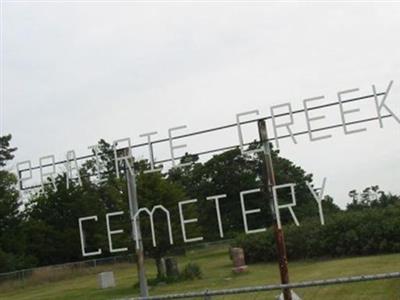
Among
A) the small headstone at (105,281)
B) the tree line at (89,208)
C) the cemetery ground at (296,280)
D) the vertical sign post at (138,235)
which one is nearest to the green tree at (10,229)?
the tree line at (89,208)

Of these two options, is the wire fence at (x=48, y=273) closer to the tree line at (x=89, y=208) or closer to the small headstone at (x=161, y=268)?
the tree line at (x=89, y=208)

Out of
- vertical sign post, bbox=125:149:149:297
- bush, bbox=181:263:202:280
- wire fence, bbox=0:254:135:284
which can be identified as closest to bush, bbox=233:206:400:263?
bush, bbox=181:263:202:280

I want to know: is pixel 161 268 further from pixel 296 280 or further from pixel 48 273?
pixel 48 273

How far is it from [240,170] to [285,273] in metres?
38.3

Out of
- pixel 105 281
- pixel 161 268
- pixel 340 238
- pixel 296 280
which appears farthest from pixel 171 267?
pixel 340 238

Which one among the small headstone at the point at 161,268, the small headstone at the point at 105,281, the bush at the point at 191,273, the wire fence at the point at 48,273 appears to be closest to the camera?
the bush at the point at 191,273

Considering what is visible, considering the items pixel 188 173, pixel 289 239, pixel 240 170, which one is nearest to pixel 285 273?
pixel 289 239

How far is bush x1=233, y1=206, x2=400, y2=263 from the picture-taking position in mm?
31094

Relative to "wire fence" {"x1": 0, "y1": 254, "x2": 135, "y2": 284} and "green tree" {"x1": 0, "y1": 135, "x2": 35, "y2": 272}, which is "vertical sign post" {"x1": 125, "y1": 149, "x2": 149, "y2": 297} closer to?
"wire fence" {"x1": 0, "y1": 254, "x2": 135, "y2": 284}

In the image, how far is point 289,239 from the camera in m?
34.2

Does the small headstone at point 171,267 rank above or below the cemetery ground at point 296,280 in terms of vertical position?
above

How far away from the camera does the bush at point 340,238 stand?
3109 centimetres

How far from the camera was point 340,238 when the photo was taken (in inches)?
1277

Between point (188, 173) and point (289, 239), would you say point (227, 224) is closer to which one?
point (188, 173)
